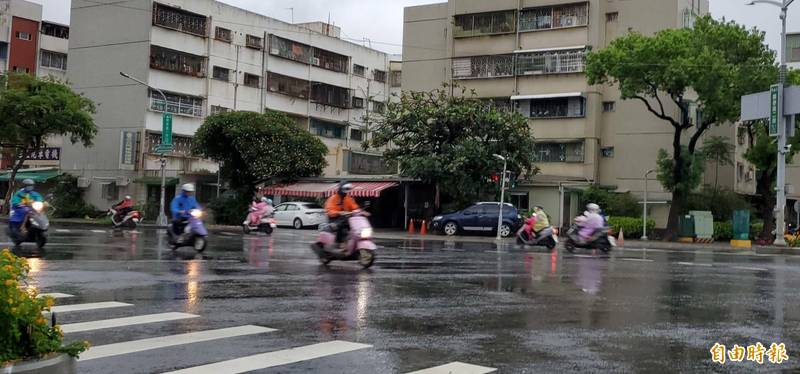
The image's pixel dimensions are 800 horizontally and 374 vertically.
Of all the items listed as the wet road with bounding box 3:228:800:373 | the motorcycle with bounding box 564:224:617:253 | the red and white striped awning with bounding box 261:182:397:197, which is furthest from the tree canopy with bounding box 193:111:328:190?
the wet road with bounding box 3:228:800:373

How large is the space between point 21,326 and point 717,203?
125 feet

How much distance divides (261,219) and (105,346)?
22.0 metres

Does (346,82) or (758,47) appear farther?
(346,82)

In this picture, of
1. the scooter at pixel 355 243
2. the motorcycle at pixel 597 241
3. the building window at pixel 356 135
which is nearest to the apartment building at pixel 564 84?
the building window at pixel 356 135

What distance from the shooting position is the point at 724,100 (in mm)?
30453

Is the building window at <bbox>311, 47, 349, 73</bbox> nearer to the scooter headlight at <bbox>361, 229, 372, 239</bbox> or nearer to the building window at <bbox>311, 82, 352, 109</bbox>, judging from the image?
the building window at <bbox>311, 82, 352, 109</bbox>

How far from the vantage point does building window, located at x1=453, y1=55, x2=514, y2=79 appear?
42562mm

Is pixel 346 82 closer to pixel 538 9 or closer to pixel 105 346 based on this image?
pixel 538 9

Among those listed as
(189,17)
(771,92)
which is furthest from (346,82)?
(771,92)

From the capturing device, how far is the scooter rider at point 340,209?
1401cm

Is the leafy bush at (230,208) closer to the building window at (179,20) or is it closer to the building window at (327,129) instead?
the building window at (179,20)

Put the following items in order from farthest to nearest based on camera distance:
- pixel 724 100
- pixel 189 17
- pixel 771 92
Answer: pixel 189 17, pixel 724 100, pixel 771 92

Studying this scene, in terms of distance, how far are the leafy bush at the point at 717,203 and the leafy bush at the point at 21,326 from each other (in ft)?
119

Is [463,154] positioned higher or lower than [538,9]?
lower
